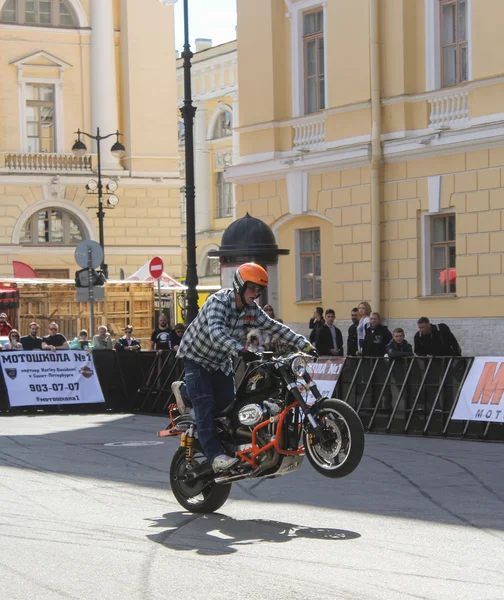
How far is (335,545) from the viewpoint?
8719 mm

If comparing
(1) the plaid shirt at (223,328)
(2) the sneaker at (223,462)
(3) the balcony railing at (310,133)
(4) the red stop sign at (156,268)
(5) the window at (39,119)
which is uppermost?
(5) the window at (39,119)

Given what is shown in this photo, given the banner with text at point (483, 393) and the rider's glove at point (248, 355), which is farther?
the banner with text at point (483, 393)

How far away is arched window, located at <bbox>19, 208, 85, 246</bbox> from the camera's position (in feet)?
161

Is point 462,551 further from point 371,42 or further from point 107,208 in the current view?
point 107,208

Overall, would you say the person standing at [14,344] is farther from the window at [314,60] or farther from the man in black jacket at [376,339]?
the man in black jacket at [376,339]

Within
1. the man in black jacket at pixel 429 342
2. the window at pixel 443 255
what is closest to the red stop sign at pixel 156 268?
the window at pixel 443 255

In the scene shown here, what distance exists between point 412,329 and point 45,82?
91.4ft

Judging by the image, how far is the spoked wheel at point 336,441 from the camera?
9.33 metres

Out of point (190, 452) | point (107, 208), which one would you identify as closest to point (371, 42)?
point (190, 452)

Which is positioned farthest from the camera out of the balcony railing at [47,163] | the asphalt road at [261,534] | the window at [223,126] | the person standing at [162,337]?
the window at [223,126]

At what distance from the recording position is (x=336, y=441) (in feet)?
31.1

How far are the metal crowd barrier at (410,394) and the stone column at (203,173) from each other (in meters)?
44.3

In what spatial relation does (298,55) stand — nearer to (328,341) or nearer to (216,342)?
(328,341)

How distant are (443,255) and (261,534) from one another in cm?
1637
